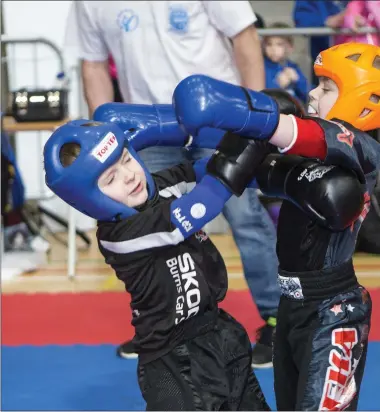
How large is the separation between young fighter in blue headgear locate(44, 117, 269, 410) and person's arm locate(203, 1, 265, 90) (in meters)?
1.28

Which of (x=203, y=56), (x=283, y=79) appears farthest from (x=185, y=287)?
(x=283, y=79)

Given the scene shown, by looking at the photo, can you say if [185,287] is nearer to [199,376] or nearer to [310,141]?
[199,376]

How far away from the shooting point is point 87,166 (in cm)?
200

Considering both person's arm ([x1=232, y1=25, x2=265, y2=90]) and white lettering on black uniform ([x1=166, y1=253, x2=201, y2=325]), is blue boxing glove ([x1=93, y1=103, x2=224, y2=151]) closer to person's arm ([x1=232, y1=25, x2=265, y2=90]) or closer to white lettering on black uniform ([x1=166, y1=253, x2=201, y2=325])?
white lettering on black uniform ([x1=166, y1=253, x2=201, y2=325])

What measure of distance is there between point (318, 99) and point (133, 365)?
1749 mm

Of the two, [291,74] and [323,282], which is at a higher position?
[323,282]

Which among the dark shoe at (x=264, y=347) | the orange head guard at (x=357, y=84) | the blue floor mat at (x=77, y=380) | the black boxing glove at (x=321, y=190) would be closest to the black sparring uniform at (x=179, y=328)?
the black boxing glove at (x=321, y=190)

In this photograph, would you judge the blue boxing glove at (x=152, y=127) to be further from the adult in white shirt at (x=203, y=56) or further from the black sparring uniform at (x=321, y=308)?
the adult in white shirt at (x=203, y=56)

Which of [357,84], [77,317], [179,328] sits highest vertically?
[357,84]

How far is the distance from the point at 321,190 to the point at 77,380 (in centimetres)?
184

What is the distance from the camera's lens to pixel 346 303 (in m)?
2.11

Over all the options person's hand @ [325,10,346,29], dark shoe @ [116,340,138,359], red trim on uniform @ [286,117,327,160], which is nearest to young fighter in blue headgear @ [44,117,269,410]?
red trim on uniform @ [286,117,327,160]

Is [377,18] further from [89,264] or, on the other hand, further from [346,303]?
[346,303]

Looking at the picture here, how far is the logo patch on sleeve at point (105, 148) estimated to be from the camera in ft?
6.57
